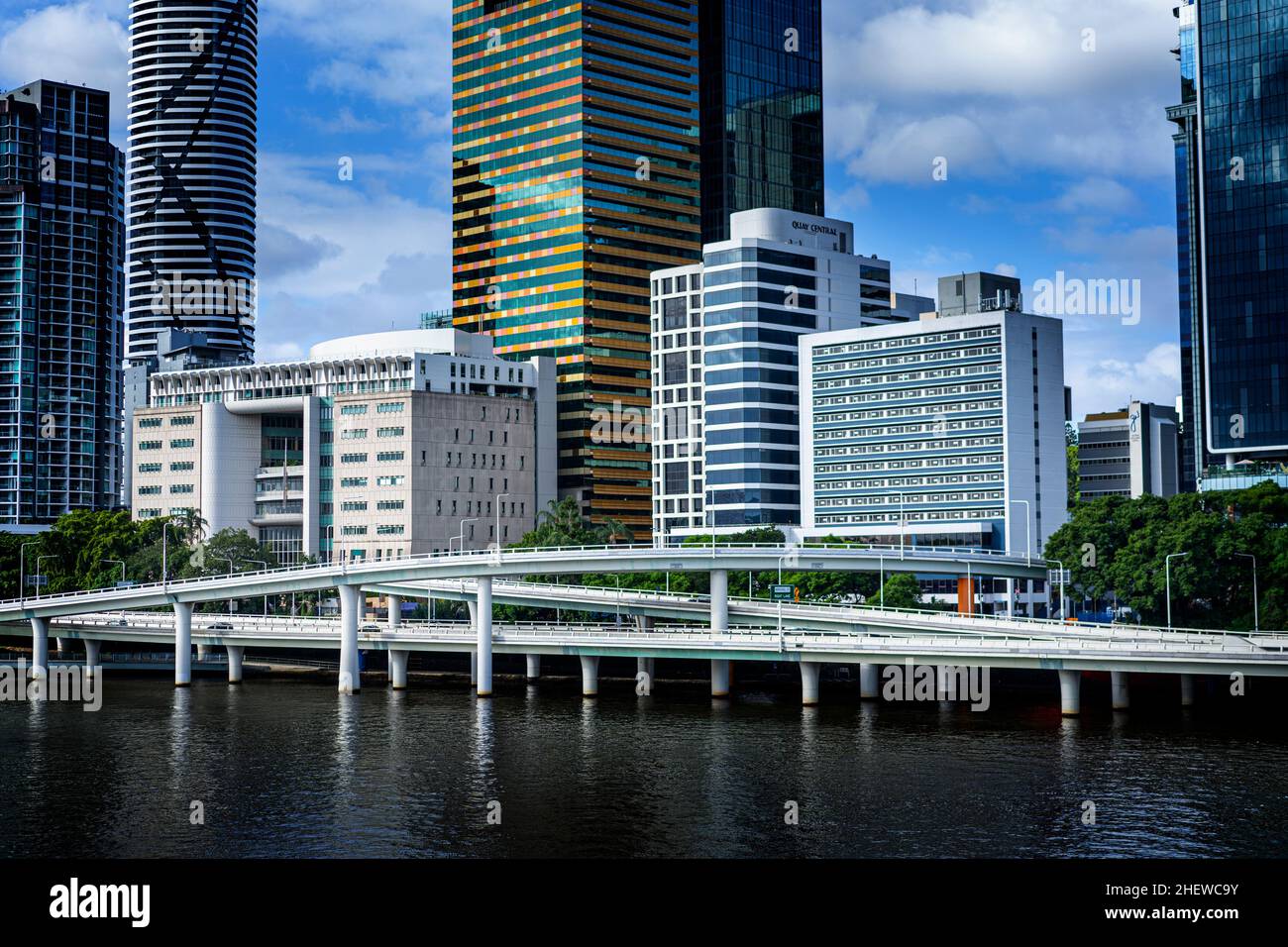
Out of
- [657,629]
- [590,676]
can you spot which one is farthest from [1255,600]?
[590,676]

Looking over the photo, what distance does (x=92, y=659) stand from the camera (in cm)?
16538

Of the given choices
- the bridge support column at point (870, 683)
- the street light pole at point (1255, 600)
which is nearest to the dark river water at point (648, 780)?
the bridge support column at point (870, 683)

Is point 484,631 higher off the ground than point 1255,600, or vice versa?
point 1255,600

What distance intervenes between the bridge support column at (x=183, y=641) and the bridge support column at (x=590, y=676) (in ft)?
140

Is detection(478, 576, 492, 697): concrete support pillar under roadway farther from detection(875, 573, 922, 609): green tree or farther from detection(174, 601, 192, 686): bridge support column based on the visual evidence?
detection(875, 573, 922, 609): green tree

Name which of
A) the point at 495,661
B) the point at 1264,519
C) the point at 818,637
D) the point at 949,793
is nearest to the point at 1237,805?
the point at 949,793

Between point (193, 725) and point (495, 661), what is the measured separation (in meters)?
49.8

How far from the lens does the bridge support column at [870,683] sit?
4867 inches

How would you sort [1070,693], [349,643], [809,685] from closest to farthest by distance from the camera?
[1070,693] → [809,685] → [349,643]

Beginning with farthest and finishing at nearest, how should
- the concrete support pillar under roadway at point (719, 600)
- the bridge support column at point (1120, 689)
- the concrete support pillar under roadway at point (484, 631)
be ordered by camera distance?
the concrete support pillar under roadway at point (719, 600), the concrete support pillar under roadway at point (484, 631), the bridge support column at point (1120, 689)

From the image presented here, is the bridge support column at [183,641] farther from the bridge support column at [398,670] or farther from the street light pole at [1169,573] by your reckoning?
the street light pole at [1169,573]

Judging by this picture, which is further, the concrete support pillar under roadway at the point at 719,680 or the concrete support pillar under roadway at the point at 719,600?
the concrete support pillar under roadway at the point at 719,600

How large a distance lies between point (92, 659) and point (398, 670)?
143 feet

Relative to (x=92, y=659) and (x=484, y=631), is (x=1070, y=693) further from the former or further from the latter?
(x=92, y=659)
